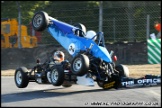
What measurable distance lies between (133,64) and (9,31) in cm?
771

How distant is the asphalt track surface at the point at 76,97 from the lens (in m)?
8.07

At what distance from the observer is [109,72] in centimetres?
1006

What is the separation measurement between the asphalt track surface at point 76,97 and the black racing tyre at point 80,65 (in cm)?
57

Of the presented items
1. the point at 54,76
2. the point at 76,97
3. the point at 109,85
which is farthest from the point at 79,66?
the point at 109,85

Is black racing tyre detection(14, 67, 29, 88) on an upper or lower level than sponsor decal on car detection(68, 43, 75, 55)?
lower

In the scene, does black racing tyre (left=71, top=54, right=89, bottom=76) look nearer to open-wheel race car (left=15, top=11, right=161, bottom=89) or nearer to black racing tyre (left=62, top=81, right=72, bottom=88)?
open-wheel race car (left=15, top=11, right=161, bottom=89)

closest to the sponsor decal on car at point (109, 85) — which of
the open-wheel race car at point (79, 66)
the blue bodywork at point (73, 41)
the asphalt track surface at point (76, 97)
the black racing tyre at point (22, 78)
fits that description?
the open-wheel race car at point (79, 66)

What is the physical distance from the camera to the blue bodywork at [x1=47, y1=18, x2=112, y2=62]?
1019 cm

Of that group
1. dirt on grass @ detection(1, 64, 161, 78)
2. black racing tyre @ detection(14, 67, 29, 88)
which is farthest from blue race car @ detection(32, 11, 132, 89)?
dirt on grass @ detection(1, 64, 161, 78)

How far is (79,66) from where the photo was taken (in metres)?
9.76

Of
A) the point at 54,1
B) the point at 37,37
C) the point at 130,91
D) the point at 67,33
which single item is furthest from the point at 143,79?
the point at 54,1

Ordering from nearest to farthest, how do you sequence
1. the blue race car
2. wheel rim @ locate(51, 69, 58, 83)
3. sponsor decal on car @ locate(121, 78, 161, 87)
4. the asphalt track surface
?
the asphalt track surface → sponsor decal on car @ locate(121, 78, 161, 87) → the blue race car → wheel rim @ locate(51, 69, 58, 83)

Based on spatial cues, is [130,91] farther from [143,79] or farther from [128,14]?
[128,14]

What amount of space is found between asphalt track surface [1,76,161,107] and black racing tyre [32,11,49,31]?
5.92 feet
